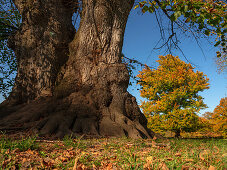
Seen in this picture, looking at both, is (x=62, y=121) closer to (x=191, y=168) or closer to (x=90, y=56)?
(x=90, y=56)

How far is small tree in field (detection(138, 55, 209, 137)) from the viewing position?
12.2m

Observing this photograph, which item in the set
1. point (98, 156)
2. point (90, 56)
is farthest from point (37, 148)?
point (90, 56)

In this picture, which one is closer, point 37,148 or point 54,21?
point 37,148

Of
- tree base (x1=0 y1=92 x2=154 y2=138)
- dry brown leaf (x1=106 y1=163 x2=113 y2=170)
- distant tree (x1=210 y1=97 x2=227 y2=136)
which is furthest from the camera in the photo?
distant tree (x1=210 y1=97 x2=227 y2=136)

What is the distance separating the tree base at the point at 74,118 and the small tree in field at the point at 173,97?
7633mm

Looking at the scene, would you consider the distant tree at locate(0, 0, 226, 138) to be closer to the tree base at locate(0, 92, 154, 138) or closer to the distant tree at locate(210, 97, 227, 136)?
the tree base at locate(0, 92, 154, 138)

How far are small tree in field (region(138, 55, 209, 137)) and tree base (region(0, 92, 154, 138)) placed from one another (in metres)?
7.63

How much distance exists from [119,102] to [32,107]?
282cm

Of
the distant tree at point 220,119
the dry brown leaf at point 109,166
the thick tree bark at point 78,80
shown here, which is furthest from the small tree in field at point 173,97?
the dry brown leaf at point 109,166

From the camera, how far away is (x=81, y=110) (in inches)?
181

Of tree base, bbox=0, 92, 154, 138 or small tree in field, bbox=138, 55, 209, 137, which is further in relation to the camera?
small tree in field, bbox=138, 55, 209, 137

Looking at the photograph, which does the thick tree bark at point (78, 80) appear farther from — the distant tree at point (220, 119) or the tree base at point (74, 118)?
the distant tree at point (220, 119)

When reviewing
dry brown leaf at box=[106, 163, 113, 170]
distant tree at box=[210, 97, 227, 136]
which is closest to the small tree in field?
distant tree at box=[210, 97, 227, 136]

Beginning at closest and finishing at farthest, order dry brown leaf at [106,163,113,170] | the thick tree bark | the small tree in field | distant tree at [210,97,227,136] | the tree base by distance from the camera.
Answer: dry brown leaf at [106,163,113,170] → the tree base → the thick tree bark → the small tree in field → distant tree at [210,97,227,136]
